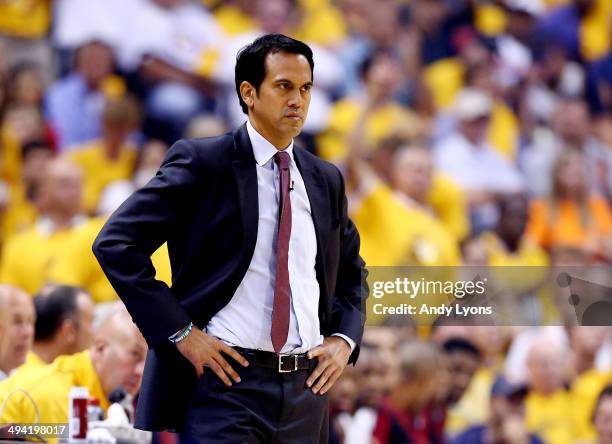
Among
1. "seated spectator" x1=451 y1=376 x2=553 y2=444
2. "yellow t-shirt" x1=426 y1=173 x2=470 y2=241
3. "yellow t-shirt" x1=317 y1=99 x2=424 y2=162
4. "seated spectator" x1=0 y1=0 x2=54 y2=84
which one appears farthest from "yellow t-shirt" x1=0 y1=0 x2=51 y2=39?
"seated spectator" x1=451 y1=376 x2=553 y2=444

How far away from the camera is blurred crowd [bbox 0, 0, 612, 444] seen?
575 centimetres

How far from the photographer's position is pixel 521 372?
608 cm

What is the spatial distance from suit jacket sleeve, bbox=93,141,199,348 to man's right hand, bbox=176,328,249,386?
1.6 inches

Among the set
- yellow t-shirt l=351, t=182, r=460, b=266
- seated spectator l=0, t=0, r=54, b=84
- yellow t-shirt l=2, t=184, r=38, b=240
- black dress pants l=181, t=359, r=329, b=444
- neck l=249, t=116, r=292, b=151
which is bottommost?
black dress pants l=181, t=359, r=329, b=444

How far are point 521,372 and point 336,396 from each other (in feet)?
3.96

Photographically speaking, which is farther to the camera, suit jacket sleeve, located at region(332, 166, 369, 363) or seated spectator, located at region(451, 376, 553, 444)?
seated spectator, located at region(451, 376, 553, 444)

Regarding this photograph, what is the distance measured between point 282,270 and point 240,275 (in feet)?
0.34

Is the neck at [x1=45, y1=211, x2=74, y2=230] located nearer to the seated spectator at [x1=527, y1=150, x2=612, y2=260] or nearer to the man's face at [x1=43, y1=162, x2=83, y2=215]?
the man's face at [x1=43, y1=162, x2=83, y2=215]

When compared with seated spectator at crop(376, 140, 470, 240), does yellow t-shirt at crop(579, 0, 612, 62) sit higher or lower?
higher

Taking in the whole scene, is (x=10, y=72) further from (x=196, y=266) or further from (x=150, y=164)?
(x=196, y=266)

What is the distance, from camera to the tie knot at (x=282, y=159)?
2695mm

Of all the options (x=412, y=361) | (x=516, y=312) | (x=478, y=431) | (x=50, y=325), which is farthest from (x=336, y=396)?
(x=50, y=325)

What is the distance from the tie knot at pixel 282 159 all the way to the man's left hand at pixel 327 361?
45 centimetres

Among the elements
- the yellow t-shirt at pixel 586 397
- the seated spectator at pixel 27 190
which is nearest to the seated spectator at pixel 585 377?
the yellow t-shirt at pixel 586 397
